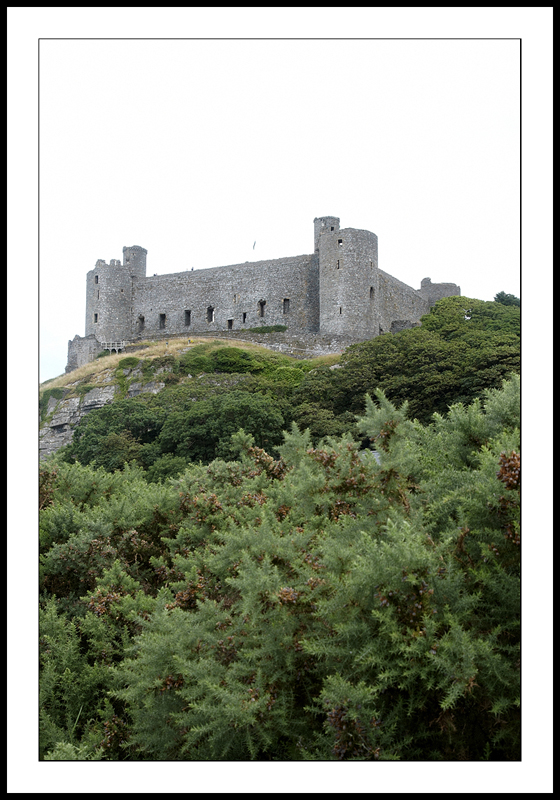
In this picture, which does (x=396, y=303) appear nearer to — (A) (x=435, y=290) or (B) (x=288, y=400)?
(A) (x=435, y=290)

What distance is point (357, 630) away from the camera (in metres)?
3.72

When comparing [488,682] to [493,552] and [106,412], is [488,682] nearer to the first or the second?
[493,552]

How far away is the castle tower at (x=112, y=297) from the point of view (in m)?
49.2

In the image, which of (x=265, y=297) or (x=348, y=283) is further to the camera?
(x=265, y=297)

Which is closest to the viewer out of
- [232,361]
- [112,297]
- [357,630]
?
[357,630]

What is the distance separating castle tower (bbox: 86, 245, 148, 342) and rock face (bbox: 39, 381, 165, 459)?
1507cm

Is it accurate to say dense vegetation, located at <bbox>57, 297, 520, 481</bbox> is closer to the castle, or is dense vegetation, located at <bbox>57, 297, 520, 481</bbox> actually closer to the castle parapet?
the castle

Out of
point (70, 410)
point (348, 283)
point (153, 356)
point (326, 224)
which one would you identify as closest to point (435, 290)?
point (326, 224)

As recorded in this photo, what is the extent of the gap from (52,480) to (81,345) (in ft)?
129

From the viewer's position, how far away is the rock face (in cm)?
3203

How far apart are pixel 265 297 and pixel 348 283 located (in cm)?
693

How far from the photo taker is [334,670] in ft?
13.0

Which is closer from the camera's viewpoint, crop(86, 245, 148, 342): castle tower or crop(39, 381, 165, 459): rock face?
crop(39, 381, 165, 459): rock face

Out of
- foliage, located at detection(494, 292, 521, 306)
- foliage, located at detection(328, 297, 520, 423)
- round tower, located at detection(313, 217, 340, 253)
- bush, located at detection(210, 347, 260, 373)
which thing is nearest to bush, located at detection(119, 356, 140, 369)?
bush, located at detection(210, 347, 260, 373)
